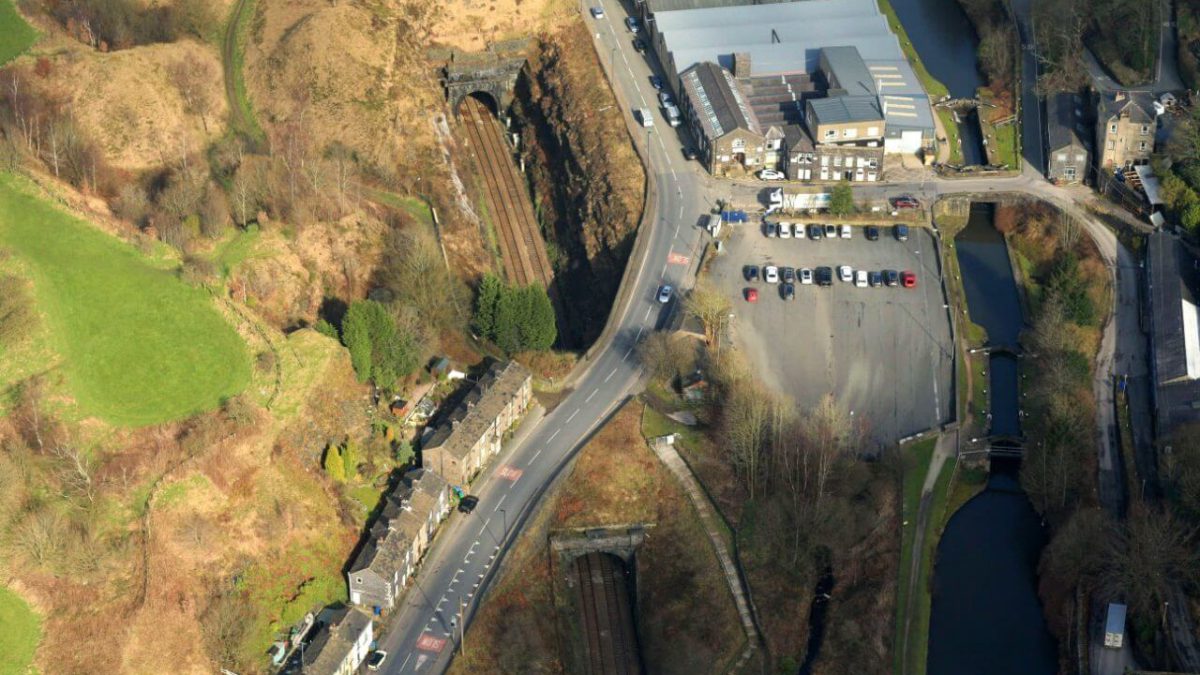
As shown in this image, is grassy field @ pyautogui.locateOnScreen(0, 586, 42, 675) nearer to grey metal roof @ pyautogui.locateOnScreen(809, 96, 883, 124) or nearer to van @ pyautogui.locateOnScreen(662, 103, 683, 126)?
van @ pyautogui.locateOnScreen(662, 103, 683, 126)

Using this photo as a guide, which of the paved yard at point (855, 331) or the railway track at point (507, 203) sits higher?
the railway track at point (507, 203)

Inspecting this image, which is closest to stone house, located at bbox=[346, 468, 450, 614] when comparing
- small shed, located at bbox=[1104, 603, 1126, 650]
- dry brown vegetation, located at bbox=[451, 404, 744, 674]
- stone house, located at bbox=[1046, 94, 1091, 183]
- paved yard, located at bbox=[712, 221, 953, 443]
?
dry brown vegetation, located at bbox=[451, 404, 744, 674]

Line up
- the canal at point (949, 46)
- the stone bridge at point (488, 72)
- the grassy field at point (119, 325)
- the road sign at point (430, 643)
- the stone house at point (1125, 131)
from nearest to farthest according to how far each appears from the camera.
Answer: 1. the road sign at point (430, 643)
2. the grassy field at point (119, 325)
3. the stone house at point (1125, 131)
4. the canal at point (949, 46)
5. the stone bridge at point (488, 72)

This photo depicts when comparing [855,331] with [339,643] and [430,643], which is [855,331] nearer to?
[430,643]

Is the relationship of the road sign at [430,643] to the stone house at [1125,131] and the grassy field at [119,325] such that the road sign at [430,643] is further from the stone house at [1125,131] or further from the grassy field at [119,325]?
the stone house at [1125,131]

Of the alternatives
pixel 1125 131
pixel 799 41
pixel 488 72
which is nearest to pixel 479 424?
pixel 488 72

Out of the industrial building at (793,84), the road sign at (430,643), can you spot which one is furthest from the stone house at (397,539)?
the industrial building at (793,84)
